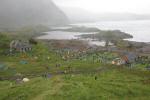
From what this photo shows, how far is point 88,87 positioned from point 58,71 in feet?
90.6

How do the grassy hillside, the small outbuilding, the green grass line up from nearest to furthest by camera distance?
1. the green grass
2. the grassy hillside
3. the small outbuilding

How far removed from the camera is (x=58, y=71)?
8088 cm

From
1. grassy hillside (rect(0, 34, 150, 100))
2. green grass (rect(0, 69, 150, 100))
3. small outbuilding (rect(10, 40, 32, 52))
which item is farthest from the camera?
small outbuilding (rect(10, 40, 32, 52))

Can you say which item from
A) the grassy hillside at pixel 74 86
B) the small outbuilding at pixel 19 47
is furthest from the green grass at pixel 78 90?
the small outbuilding at pixel 19 47

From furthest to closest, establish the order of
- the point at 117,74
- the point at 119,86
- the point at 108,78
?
the point at 117,74 < the point at 108,78 < the point at 119,86

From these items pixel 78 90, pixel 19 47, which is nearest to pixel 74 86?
pixel 78 90

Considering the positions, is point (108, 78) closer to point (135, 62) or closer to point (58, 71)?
point (58, 71)

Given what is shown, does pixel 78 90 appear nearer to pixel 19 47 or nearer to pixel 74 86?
pixel 74 86

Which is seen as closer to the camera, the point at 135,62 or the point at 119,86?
the point at 119,86

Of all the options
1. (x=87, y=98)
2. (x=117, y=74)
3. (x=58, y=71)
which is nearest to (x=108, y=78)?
(x=117, y=74)

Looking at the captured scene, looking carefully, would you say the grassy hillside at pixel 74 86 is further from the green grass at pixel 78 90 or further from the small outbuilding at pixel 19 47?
the small outbuilding at pixel 19 47

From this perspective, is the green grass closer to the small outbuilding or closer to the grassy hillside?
the grassy hillside

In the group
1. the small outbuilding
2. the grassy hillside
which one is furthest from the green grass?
the small outbuilding

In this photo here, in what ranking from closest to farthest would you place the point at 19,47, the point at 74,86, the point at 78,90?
the point at 78,90
the point at 74,86
the point at 19,47
